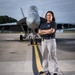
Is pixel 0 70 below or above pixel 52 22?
below

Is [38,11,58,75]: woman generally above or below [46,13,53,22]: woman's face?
below

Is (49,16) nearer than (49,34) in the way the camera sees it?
No

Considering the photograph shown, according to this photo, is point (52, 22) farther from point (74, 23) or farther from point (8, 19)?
point (8, 19)

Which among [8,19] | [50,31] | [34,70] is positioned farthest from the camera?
[8,19]

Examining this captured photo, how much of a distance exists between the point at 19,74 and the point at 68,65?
2.32m

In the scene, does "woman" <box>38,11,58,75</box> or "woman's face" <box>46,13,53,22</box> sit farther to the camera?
"woman's face" <box>46,13,53,22</box>

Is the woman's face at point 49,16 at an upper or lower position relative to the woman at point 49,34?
upper

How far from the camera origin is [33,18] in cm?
1827

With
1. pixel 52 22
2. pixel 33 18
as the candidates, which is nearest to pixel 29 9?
pixel 33 18

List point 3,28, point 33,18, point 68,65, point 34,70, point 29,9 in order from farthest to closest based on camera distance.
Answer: point 3,28
point 29,9
point 33,18
point 68,65
point 34,70

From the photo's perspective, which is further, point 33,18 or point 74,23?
point 74,23

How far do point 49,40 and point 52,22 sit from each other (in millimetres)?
550

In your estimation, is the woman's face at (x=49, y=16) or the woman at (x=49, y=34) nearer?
the woman at (x=49, y=34)

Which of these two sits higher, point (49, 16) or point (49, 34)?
point (49, 16)
